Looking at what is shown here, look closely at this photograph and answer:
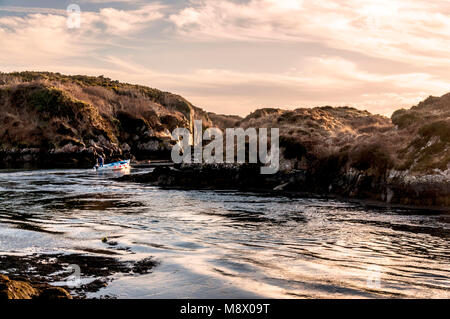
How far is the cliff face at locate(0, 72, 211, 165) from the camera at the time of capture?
91750mm

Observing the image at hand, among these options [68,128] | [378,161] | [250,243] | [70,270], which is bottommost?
[250,243]

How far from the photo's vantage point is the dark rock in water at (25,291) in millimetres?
5825

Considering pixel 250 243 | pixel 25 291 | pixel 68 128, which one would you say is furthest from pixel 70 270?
pixel 68 128

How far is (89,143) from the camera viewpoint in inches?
4060

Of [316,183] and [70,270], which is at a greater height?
[316,183]

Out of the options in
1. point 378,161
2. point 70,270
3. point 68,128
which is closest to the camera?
point 70,270

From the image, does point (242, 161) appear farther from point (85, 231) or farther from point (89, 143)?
point (89, 143)

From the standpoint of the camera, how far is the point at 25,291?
636cm

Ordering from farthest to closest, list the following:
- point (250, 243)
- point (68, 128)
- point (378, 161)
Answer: point (68, 128), point (378, 161), point (250, 243)

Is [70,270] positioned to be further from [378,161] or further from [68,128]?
[68,128]

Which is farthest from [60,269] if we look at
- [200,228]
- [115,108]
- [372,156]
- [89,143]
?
[115,108]

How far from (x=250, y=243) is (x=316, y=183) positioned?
18284 millimetres

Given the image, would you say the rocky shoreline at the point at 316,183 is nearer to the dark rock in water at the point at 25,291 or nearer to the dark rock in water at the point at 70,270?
the dark rock in water at the point at 70,270

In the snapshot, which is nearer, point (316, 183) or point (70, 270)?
point (70, 270)
